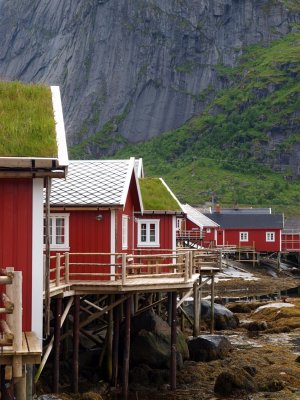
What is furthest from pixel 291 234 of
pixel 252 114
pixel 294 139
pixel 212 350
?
pixel 252 114

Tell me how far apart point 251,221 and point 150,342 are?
207ft

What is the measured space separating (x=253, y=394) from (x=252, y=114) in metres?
176

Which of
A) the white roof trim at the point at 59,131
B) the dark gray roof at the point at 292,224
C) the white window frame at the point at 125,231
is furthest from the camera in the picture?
the dark gray roof at the point at 292,224

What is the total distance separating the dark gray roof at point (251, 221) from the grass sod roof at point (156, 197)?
173 ft

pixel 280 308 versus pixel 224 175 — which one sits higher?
pixel 224 175

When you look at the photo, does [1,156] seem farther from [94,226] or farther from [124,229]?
[124,229]

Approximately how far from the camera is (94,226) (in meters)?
25.8

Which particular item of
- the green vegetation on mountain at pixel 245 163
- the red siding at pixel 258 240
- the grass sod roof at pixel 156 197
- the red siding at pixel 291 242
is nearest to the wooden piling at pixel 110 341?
the grass sod roof at pixel 156 197

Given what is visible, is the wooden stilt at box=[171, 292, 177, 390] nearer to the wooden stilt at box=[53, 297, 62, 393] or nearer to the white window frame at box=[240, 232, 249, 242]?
the wooden stilt at box=[53, 297, 62, 393]

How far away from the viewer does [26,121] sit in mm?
18047

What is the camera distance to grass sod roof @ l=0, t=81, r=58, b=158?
16828 mm

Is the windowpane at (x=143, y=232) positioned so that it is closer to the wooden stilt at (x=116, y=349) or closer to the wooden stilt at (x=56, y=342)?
the wooden stilt at (x=116, y=349)

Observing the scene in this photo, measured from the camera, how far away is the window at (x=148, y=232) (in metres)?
34.9

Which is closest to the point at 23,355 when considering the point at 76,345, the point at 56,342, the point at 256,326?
the point at 56,342
